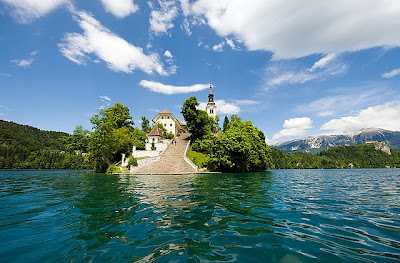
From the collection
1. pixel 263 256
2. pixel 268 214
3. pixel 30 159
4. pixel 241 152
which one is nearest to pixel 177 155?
pixel 241 152

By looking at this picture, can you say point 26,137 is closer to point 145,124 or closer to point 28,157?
point 28,157

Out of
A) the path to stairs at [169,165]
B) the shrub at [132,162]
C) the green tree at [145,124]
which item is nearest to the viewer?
the path to stairs at [169,165]

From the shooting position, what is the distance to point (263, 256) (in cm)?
371

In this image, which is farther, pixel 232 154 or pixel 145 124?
pixel 145 124

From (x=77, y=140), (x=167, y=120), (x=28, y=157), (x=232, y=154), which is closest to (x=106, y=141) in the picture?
(x=77, y=140)

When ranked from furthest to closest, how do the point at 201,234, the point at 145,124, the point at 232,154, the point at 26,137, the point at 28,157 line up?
the point at 26,137 → the point at 28,157 → the point at 145,124 → the point at 232,154 → the point at 201,234

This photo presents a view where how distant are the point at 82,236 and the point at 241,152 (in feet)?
121

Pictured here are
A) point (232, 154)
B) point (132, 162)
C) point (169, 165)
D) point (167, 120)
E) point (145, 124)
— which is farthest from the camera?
point (145, 124)

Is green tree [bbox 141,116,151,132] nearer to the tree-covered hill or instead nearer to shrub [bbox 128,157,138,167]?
shrub [bbox 128,157,138,167]

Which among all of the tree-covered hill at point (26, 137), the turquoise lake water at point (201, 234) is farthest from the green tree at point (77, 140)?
the tree-covered hill at point (26, 137)

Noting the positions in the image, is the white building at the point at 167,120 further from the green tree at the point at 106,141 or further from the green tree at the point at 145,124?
the green tree at the point at 106,141

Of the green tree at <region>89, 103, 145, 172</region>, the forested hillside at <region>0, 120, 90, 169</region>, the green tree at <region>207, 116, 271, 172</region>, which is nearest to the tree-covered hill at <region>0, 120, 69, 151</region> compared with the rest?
the forested hillside at <region>0, 120, 90, 169</region>

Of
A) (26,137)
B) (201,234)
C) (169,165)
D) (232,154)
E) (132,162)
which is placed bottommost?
(201,234)

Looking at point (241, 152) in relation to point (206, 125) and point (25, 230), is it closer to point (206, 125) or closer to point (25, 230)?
point (206, 125)
